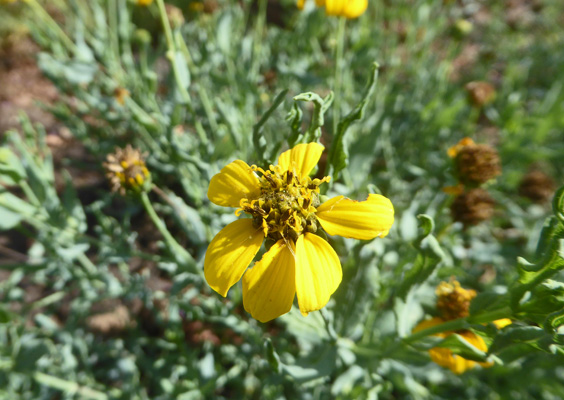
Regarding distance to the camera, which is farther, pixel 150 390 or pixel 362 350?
pixel 150 390

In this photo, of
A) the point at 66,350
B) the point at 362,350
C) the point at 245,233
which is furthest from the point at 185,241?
the point at 245,233

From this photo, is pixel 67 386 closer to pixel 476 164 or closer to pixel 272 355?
pixel 272 355

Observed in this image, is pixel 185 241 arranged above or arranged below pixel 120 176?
below

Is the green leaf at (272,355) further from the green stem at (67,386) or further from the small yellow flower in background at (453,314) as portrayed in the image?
the green stem at (67,386)

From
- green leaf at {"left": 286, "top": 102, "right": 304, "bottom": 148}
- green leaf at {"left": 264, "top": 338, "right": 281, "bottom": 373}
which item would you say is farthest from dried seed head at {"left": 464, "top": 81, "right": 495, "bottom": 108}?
green leaf at {"left": 264, "top": 338, "right": 281, "bottom": 373}

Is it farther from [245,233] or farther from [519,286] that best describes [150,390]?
[519,286]
